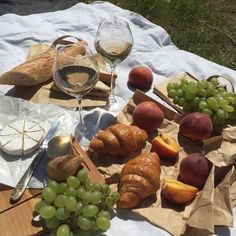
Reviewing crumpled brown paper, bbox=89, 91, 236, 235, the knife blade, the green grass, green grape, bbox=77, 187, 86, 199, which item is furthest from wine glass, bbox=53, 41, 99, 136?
the green grass

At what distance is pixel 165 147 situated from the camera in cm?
113

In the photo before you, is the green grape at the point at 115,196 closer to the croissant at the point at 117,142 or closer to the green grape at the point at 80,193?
the green grape at the point at 80,193

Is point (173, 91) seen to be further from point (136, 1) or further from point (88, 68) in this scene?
point (136, 1)

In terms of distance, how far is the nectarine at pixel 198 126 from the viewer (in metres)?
1.18

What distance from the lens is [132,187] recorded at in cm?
98

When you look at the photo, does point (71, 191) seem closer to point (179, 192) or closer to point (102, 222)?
point (102, 222)

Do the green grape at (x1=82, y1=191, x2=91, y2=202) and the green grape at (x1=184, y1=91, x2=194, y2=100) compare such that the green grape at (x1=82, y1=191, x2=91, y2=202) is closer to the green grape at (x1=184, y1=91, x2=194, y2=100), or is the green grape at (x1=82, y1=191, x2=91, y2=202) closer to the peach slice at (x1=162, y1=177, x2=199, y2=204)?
the peach slice at (x1=162, y1=177, x2=199, y2=204)

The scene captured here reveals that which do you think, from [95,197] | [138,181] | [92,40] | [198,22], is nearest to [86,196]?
[95,197]

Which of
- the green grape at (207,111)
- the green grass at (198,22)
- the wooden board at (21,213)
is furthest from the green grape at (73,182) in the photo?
the green grass at (198,22)

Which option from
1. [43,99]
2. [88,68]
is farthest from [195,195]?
[43,99]

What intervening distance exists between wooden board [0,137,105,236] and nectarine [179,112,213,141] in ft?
1.01

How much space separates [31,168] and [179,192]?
380 mm

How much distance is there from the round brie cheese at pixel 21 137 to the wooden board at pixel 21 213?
12 centimetres

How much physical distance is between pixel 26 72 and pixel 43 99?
0.36 ft
